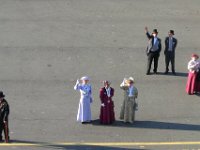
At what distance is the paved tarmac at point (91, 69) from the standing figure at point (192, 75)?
0.29 m

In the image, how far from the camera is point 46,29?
96.5 ft

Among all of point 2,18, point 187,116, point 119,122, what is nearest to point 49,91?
point 119,122

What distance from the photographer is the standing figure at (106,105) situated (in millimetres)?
21641

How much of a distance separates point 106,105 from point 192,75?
3898 mm

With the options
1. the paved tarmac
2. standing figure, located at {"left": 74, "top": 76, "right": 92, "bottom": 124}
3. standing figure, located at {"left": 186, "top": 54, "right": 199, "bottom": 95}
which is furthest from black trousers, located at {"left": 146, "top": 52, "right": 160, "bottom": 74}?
standing figure, located at {"left": 74, "top": 76, "right": 92, "bottom": 124}

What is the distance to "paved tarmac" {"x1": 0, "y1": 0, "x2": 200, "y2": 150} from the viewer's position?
2084cm

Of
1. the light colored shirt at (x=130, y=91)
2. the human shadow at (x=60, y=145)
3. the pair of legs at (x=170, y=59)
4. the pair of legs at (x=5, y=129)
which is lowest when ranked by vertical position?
the human shadow at (x=60, y=145)

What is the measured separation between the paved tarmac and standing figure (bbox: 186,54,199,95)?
0.29 m

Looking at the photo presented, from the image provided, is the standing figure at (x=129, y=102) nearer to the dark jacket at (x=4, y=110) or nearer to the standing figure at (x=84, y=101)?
the standing figure at (x=84, y=101)

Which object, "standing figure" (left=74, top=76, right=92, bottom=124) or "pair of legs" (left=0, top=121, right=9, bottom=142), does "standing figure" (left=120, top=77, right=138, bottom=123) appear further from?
"pair of legs" (left=0, top=121, right=9, bottom=142)

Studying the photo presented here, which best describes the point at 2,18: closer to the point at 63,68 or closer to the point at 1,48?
the point at 1,48

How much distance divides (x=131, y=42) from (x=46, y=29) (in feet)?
12.4

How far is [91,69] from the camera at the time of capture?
1017 inches

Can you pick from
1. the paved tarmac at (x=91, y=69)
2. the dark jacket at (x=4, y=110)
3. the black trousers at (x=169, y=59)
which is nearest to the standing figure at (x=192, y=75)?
the paved tarmac at (x=91, y=69)
